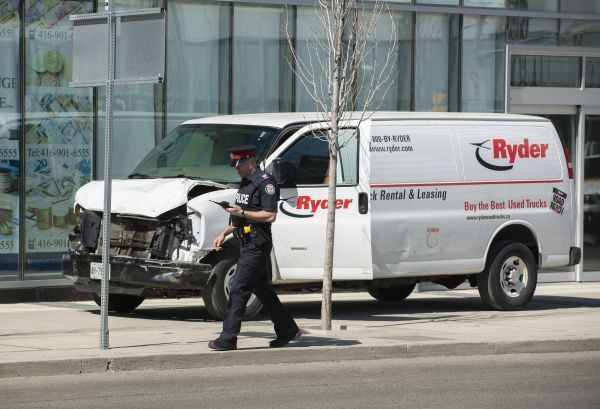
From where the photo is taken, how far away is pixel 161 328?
13.9 metres

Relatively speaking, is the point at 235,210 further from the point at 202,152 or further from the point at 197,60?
the point at 197,60

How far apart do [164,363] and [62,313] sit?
4.55m

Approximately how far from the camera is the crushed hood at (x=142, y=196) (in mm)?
13719

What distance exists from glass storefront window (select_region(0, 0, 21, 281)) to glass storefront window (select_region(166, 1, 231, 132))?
2350 mm

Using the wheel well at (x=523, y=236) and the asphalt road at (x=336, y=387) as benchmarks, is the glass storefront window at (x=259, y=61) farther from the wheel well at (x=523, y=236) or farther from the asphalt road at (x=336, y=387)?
the asphalt road at (x=336, y=387)

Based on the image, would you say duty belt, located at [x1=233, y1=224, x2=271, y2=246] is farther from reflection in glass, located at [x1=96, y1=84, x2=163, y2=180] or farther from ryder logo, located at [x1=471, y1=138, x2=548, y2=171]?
reflection in glass, located at [x1=96, y1=84, x2=163, y2=180]

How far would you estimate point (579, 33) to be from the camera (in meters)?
21.7

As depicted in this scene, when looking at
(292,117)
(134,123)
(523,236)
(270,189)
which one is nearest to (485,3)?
(523,236)

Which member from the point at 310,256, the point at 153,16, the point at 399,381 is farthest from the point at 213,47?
the point at 399,381

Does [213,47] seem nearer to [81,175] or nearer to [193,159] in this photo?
[81,175]

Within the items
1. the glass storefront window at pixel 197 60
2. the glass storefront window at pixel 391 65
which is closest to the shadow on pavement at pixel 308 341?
the glass storefront window at pixel 197 60

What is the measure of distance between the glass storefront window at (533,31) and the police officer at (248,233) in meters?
10.2

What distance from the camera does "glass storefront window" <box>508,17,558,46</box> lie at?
21109mm

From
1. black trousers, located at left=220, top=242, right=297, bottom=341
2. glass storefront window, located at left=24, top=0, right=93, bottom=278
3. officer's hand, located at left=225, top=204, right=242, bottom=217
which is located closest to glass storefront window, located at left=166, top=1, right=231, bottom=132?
glass storefront window, located at left=24, top=0, right=93, bottom=278
